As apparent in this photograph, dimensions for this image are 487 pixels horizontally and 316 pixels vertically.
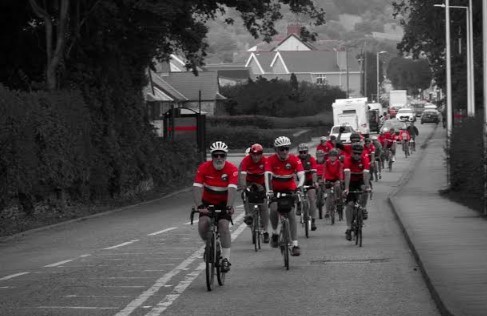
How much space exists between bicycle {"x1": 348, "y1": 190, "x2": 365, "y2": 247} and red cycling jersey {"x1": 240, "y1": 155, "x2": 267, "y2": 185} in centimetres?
170

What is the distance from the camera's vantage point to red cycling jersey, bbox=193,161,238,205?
675 inches

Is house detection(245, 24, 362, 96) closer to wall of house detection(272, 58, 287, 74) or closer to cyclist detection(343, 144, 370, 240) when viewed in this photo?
wall of house detection(272, 58, 287, 74)

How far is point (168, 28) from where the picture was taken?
141 ft

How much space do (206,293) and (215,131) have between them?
70981 millimetres

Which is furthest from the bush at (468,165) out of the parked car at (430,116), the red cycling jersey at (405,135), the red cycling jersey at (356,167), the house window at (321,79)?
the house window at (321,79)

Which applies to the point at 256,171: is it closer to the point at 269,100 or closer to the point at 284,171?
the point at 284,171

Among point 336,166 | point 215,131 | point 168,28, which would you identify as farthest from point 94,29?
point 215,131

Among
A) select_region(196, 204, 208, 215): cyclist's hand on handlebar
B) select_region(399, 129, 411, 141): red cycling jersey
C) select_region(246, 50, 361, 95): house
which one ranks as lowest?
select_region(399, 129, 411, 141): red cycling jersey

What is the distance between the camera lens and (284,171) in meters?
20.8

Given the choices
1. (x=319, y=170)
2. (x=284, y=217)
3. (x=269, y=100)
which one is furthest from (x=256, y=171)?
(x=269, y=100)

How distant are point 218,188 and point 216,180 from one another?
110 mm

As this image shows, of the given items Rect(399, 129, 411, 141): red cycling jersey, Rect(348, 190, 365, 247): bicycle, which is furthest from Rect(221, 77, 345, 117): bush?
Rect(348, 190, 365, 247): bicycle

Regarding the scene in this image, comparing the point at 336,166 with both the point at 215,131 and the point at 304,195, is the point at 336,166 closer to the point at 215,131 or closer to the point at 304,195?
the point at 304,195

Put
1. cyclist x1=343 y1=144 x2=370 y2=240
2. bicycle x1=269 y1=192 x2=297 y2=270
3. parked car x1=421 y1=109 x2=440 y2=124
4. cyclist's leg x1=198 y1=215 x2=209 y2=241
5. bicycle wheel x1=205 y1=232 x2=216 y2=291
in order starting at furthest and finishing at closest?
parked car x1=421 y1=109 x2=440 y2=124 → cyclist x1=343 y1=144 x2=370 y2=240 → bicycle x1=269 y1=192 x2=297 y2=270 → cyclist's leg x1=198 y1=215 x2=209 y2=241 → bicycle wheel x1=205 y1=232 x2=216 y2=291
